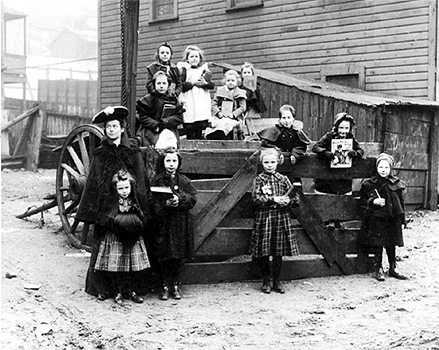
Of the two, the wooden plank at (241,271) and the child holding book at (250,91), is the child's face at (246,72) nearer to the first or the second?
the child holding book at (250,91)

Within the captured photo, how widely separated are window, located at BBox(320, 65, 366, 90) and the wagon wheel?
722cm

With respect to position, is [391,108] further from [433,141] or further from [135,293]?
[135,293]

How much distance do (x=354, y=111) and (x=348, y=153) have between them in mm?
4541

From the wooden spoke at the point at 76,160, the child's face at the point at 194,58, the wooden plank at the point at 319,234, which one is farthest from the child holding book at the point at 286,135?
the wooden spoke at the point at 76,160

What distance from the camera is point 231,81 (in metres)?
8.05

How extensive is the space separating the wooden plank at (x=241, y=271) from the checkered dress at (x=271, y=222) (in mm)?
396

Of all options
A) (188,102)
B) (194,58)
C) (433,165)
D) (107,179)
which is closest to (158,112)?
(188,102)

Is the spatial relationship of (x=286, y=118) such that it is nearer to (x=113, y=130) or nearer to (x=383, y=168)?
(x=383, y=168)

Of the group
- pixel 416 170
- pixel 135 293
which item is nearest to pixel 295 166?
pixel 135 293

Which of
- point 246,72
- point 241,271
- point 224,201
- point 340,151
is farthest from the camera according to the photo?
point 246,72

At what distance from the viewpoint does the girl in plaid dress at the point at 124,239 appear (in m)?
5.27

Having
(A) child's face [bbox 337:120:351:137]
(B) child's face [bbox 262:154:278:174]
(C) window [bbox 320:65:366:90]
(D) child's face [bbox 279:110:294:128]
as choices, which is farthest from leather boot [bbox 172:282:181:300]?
(C) window [bbox 320:65:366:90]

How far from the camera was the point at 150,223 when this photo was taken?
18.3 feet

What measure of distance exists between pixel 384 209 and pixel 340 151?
0.80 meters
